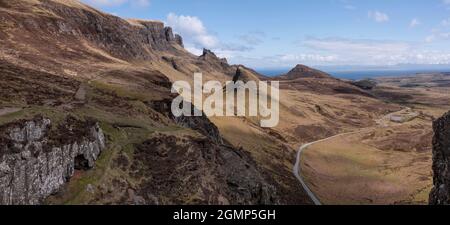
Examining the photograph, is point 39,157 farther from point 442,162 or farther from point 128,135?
point 442,162

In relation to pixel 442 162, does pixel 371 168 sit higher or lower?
lower

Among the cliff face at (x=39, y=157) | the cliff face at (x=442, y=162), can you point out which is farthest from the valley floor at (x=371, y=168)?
the cliff face at (x=39, y=157)

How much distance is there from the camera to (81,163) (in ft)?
198

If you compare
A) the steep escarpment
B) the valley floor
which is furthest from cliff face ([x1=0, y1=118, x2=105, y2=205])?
the valley floor

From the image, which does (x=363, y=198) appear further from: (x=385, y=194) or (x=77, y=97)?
(x=77, y=97)

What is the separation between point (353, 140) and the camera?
177 meters

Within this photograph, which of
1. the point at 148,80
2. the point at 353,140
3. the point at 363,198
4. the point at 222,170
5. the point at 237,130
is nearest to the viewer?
the point at 222,170

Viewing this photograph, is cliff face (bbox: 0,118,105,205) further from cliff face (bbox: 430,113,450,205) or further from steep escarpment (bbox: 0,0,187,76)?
steep escarpment (bbox: 0,0,187,76)

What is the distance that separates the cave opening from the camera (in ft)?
197

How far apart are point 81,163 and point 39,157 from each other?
7.23 metres

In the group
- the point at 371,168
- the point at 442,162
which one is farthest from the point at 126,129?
the point at 371,168

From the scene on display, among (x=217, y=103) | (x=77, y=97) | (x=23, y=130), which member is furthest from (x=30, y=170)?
(x=217, y=103)

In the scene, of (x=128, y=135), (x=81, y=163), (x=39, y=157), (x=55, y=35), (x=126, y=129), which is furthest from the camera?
(x=55, y=35)
